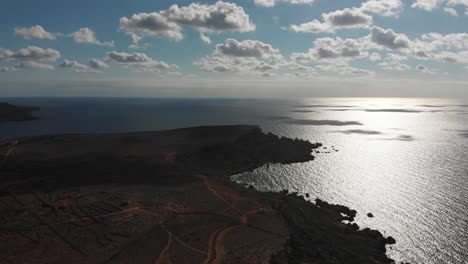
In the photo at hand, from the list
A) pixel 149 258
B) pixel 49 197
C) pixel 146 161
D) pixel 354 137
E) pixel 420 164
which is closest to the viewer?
pixel 149 258

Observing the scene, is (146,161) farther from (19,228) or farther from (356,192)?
(356,192)

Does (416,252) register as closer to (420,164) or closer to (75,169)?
(420,164)

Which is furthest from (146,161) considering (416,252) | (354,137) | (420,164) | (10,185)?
(354,137)

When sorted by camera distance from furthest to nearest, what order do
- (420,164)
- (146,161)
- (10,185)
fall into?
(420,164), (146,161), (10,185)

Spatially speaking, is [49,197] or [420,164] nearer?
[49,197]

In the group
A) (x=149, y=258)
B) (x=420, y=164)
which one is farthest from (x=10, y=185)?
(x=420, y=164)

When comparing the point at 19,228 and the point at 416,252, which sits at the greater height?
the point at 19,228
